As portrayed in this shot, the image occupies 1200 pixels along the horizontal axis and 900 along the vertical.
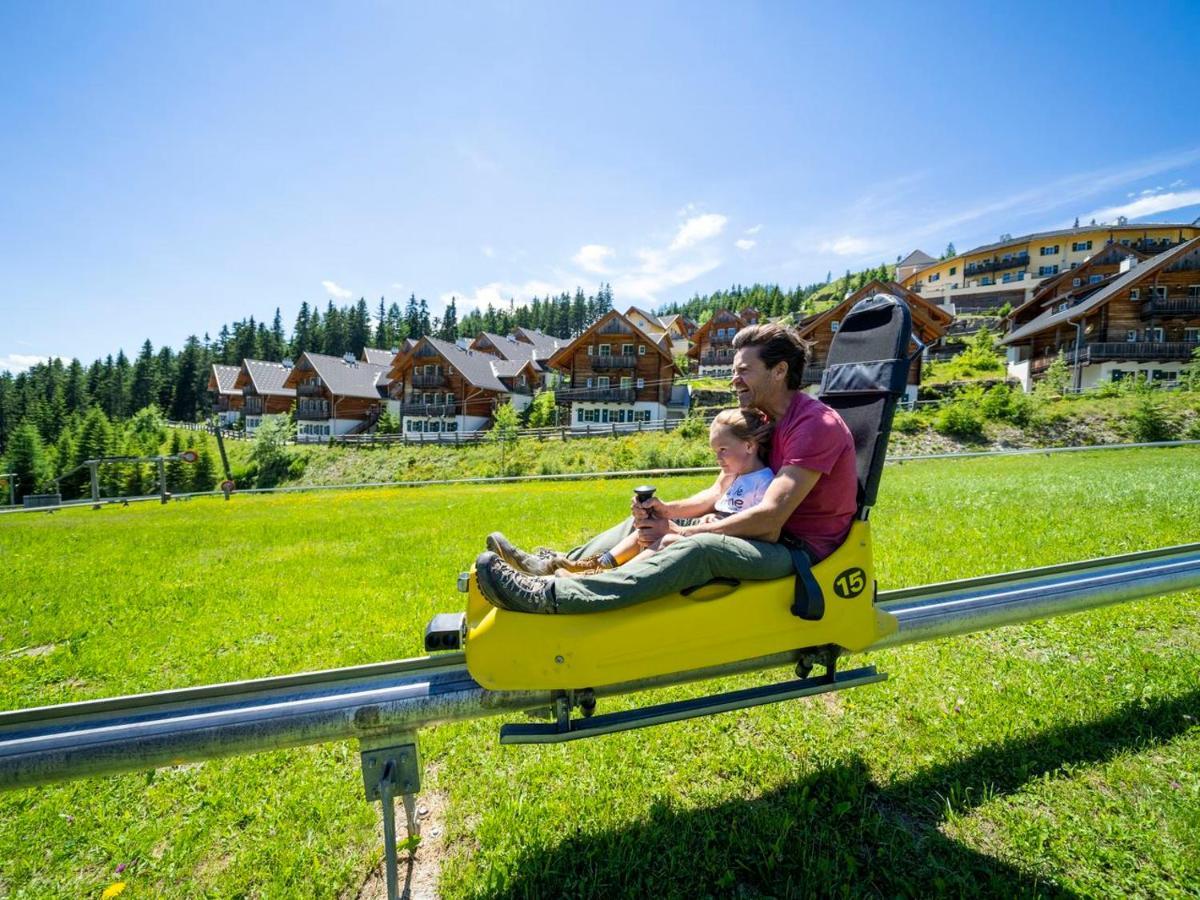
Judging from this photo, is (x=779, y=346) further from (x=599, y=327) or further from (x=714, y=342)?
(x=714, y=342)

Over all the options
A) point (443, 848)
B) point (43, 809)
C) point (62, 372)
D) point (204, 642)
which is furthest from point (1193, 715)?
point (62, 372)

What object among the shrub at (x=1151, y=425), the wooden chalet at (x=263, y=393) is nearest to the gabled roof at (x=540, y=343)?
the wooden chalet at (x=263, y=393)

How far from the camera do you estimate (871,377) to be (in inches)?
113

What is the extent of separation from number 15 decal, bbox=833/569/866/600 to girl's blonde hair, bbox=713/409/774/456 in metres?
1.00

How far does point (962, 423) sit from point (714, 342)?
141 ft

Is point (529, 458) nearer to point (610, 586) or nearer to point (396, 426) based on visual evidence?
point (396, 426)

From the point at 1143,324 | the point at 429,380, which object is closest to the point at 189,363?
the point at 429,380

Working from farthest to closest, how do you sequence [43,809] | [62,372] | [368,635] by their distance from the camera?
[62,372], [368,635], [43,809]

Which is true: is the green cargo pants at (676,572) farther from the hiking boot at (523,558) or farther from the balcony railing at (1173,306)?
the balcony railing at (1173,306)

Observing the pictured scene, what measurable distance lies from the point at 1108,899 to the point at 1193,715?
209 cm

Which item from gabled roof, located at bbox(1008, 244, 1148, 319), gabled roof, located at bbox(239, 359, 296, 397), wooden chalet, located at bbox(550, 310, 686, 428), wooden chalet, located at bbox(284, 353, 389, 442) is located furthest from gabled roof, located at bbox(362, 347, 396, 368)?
gabled roof, located at bbox(1008, 244, 1148, 319)

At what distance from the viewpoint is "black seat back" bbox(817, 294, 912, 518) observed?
2.76 meters

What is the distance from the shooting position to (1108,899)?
2.18 m

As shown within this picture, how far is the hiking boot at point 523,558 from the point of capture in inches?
113
